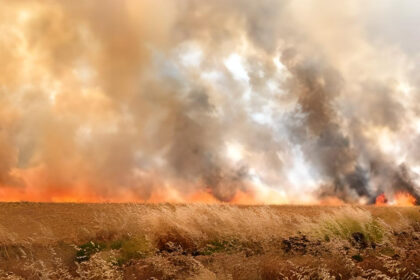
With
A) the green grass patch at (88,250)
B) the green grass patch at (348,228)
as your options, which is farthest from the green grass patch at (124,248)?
the green grass patch at (348,228)

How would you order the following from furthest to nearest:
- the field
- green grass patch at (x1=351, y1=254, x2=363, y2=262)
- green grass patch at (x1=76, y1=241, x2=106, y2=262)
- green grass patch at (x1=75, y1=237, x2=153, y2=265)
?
green grass patch at (x1=76, y1=241, x2=106, y2=262) → green grass patch at (x1=75, y1=237, x2=153, y2=265) → green grass patch at (x1=351, y1=254, x2=363, y2=262) → the field

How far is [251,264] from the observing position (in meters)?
9.10

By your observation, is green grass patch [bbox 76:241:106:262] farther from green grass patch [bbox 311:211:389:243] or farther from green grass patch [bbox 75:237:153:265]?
green grass patch [bbox 311:211:389:243]

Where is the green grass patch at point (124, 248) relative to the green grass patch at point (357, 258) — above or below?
above

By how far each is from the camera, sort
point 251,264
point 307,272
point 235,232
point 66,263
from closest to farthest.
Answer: point 307,272 < point 251,264 < point 66,263 < point 235,232

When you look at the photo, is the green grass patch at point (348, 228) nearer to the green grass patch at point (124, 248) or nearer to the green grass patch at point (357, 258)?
the green grass patch at point (357, 258)

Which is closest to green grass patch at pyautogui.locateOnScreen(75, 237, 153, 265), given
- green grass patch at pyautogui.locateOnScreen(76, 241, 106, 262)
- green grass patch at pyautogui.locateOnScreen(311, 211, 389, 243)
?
green grass patch at pyautogui.locateOnScreen(76, 241, 106, 262)

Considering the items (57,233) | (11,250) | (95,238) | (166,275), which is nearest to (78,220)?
(57,233)

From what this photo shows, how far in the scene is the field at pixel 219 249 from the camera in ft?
28.0

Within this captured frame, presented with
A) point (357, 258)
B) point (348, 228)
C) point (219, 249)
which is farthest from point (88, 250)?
point (348, 228)

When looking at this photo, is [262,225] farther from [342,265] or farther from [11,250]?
[11,250]

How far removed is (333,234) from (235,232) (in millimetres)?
2915

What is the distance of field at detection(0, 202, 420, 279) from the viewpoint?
8.53m

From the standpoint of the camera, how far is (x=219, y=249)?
1143cm
